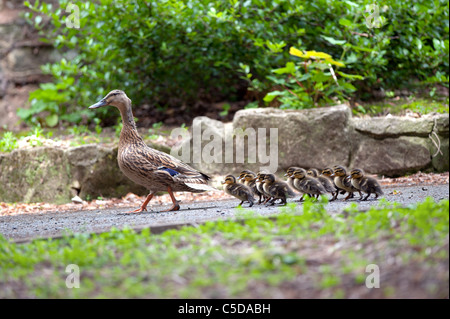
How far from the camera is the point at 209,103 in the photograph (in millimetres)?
11727

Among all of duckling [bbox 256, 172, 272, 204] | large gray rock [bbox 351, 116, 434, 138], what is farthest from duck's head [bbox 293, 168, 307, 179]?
large gray rock [bbox 351, 116, 434, 138]

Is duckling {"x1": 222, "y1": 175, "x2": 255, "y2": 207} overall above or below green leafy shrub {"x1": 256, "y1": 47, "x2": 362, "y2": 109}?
below

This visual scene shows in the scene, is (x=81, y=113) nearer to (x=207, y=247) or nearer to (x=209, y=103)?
(x=209, y=103)

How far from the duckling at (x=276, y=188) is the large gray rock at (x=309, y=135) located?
2.48 m

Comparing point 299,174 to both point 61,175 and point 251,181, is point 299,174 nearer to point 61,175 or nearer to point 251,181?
point 251,181

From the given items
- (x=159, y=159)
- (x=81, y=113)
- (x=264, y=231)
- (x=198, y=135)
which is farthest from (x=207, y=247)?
(x=81, y=113)

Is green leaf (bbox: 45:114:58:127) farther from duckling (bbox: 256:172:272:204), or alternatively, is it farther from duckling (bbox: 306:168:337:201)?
duckling (bbox: 306:168:337:201)

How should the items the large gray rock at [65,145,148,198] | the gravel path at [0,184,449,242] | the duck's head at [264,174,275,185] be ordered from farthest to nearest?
the large gray rock at [65,145,148,198] → the duck's head at [264,174,275,185] → the gravel path at [0,184,449,242]

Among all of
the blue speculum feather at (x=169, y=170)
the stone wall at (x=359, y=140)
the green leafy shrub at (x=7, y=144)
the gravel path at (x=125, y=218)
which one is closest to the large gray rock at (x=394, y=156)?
the stone wall at (x=359, y=140)

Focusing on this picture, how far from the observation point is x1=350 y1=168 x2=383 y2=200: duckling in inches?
258

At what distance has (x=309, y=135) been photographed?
363 inches

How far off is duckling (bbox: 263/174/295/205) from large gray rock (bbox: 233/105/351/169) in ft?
8.12

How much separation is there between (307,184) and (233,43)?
4354mm
